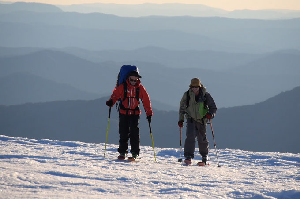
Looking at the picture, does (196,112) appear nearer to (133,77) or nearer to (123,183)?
(133,77)

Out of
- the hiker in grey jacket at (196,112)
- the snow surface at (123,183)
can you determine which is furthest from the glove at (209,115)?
the snow surface at (123,183)

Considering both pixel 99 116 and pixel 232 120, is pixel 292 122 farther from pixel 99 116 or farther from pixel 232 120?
pixel 99 116

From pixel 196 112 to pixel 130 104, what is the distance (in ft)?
4.86

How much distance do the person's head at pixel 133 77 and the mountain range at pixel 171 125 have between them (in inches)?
2113

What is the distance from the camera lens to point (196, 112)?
8.60 metres

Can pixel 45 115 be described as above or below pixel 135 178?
above

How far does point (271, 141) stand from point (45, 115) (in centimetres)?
5102

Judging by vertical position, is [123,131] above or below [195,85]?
below

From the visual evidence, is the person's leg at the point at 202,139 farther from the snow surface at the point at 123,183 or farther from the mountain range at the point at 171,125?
the mountain range at the point at 171,125

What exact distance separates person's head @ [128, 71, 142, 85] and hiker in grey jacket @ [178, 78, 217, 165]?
1.14 meters

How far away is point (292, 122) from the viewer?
236 feet

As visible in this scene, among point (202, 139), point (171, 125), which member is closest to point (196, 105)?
point (202, 139)

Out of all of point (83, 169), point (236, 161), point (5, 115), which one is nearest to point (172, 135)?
point (5, 115)

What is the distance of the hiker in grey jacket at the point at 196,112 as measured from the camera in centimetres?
859
